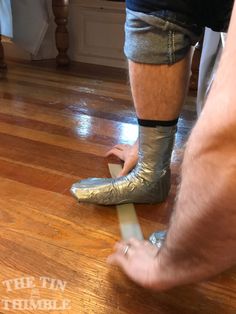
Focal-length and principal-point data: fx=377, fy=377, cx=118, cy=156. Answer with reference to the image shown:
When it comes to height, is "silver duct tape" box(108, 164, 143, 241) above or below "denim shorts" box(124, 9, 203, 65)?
below

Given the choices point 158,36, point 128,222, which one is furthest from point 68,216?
point 158,36

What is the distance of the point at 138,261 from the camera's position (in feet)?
1.91

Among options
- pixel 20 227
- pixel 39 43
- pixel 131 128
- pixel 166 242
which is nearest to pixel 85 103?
pixel 131 128

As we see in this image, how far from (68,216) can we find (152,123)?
0.26m

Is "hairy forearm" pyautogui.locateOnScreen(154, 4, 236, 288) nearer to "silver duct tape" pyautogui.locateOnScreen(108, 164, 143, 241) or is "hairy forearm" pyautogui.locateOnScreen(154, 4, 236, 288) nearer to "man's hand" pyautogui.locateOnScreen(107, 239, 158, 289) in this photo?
"man's hand" pyautogui.locateOnScreen(107, 239, 158, 289)

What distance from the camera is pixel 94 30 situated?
197 cm

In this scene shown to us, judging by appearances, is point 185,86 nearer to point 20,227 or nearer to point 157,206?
point 157,206

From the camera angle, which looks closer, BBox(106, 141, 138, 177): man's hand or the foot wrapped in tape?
the foot wrapped in tape

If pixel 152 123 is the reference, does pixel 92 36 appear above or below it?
below

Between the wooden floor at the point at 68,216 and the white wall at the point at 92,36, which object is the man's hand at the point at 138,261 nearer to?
the wooden floor at the point at 68,216

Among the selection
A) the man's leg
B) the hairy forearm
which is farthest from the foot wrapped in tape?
the hairy forearm

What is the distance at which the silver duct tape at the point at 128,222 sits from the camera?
753mm

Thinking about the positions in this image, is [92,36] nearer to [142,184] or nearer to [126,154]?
[126,154]

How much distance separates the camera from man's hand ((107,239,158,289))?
1.74 ft
